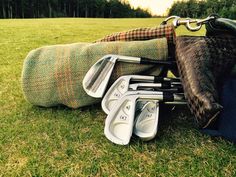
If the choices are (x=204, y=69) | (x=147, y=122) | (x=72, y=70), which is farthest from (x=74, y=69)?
(x=204, y=69)

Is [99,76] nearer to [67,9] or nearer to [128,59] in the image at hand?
[128,59]

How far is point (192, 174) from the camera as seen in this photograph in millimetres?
1912

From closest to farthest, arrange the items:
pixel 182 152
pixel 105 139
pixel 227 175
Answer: pixel 227 175, pixel 182 152, pixel 105 139

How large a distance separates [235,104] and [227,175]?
0.51 meters

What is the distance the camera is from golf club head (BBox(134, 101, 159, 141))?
225 centimetres

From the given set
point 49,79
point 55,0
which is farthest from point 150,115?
point 55,0

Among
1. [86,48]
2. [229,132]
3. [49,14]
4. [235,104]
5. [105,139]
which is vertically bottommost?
[49,14]

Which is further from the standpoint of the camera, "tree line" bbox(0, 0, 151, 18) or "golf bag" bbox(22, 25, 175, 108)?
"tree line" bbox(0, 0, 151, 18)

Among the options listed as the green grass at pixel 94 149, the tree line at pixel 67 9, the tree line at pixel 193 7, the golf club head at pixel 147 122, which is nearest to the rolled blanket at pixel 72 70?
the green grass at pixel 94 149

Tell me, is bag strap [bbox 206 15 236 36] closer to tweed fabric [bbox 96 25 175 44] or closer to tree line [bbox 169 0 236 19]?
tweed fabric [bbox 96 25 175 44]

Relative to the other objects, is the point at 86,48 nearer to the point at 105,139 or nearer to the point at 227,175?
the point at 105,139

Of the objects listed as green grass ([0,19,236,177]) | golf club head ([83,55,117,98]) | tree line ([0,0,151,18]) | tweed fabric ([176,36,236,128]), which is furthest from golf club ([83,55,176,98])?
tree line ([0,0,151,18])

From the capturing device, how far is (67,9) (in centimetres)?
6394

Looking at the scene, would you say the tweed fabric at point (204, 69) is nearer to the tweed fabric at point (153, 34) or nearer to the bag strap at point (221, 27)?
the bag strap at point (221, 27)
